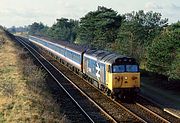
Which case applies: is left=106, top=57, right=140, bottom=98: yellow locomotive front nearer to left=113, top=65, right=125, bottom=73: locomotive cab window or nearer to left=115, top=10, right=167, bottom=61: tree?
left=113, top=65, right=125, bottom=73: locomotive cab window

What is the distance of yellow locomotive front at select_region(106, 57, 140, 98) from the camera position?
87.7 ft

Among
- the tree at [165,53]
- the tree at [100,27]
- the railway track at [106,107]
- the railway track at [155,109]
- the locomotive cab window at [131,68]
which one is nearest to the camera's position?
the railway track at [155,109]

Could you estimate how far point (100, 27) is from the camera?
64875 millimetres

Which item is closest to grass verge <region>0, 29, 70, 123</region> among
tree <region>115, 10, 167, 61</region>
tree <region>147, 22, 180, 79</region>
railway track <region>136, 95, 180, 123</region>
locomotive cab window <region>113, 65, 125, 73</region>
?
locomotive cab window <region>113, 65, 125, 73</region>

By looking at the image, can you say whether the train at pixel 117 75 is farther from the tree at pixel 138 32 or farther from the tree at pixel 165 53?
the tree at pixel 138 32

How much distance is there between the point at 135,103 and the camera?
88.5 ft

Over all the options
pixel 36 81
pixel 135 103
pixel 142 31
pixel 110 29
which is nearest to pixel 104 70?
pixel 135 103

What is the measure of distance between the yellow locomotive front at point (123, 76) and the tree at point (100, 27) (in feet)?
110

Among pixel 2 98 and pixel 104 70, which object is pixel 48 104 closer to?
pixel 2 98

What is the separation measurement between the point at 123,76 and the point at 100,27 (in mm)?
38583

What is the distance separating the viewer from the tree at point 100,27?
62.5 meters

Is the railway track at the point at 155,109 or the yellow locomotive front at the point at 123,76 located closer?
the railway track at the point at 155,109

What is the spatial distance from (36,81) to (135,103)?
8186mm

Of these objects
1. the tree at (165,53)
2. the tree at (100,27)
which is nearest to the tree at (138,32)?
the tree at (100,27)
